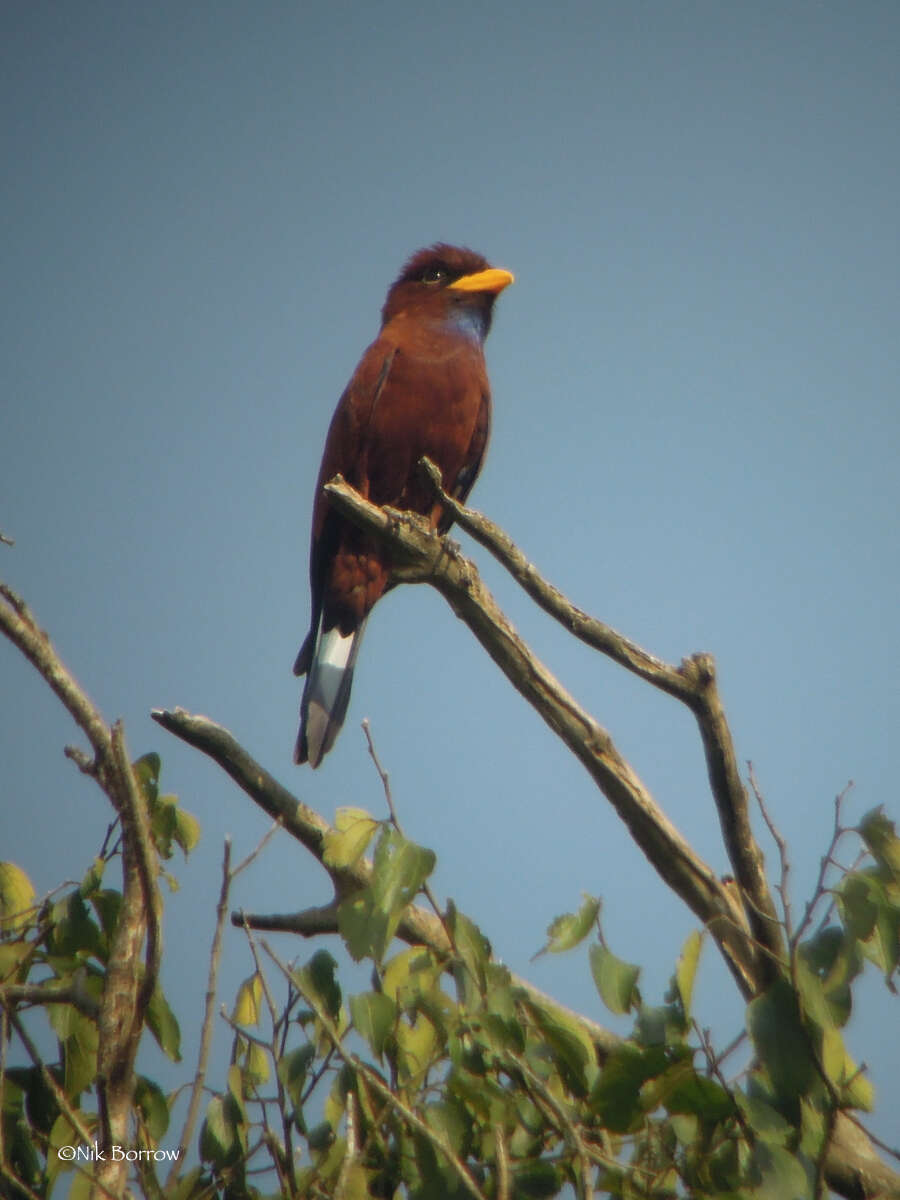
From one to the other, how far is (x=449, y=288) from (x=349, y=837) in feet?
11.7

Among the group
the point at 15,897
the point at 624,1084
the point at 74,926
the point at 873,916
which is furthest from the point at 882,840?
the point at 15,897

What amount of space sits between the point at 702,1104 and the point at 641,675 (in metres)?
1.08

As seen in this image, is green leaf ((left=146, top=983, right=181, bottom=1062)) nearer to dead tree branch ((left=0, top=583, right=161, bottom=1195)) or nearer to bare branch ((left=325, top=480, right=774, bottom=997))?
dead tree branch ((left=0, top=583, right=161, bottom=1195))

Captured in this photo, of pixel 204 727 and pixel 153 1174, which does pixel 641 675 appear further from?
pixel 153 1174

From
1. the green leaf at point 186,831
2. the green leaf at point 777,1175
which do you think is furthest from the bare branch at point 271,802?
the green leaf at point 777,1175

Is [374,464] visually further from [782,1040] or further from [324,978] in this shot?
[782,1040]

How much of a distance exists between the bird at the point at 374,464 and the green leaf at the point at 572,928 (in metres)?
2.33

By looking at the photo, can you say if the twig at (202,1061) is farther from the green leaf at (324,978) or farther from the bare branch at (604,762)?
the bare branch at (604,762)

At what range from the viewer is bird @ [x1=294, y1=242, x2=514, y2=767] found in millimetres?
4398

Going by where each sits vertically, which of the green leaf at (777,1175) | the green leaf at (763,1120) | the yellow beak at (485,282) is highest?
the yellow beak at (485,282)

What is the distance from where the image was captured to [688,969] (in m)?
1.88

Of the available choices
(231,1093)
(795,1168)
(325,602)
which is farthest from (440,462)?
(795,1168)

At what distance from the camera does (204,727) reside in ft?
9.61

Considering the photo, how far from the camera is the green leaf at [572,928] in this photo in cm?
198
